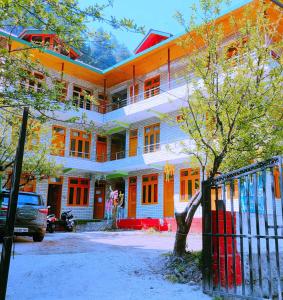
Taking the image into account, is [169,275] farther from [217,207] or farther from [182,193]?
[182,193]

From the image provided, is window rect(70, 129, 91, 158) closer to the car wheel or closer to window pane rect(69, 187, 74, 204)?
window pane rect(69, 187, 74, 204)

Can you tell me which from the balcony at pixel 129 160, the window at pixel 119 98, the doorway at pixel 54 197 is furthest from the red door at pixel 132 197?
the window at pixel 119 98

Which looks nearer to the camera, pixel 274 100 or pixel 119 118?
pixel 274 100

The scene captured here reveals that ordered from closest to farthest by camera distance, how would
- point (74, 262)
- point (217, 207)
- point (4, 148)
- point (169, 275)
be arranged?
point (217, 207), point (169, 275), point (74, 262), point (4, 148)

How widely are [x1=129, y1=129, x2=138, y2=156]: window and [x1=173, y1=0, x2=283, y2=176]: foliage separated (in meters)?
14.9

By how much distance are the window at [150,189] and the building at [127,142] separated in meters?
0.06

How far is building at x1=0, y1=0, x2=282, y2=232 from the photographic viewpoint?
722 inches

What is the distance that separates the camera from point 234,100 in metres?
5.84

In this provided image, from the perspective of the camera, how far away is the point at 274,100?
6070 mm

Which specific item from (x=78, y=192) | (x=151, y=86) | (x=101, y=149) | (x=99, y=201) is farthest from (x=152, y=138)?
(x=78, y=192)

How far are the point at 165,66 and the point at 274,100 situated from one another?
14.7 metres

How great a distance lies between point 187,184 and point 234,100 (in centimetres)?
1227

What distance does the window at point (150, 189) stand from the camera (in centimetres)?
1948

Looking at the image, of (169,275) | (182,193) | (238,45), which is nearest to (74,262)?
(169,275)
